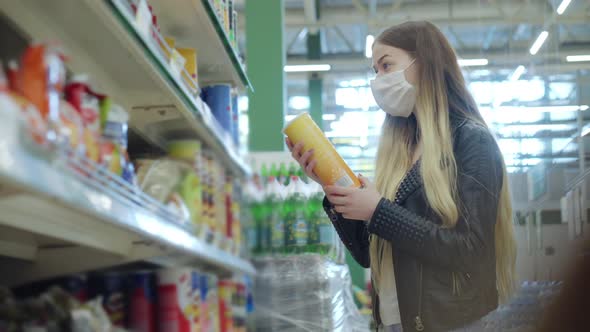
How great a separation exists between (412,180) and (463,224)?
19cm

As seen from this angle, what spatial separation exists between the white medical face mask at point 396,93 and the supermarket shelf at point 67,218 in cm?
66

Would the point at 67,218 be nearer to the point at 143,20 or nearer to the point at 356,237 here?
A: the point at 143,20

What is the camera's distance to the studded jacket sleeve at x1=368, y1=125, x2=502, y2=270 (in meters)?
1.87

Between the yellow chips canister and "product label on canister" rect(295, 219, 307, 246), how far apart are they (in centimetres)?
125

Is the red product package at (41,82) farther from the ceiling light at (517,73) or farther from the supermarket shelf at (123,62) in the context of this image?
the ceiling light at (517,73)

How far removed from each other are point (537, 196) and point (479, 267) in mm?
4422

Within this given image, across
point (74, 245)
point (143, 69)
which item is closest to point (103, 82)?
point (143, 69)

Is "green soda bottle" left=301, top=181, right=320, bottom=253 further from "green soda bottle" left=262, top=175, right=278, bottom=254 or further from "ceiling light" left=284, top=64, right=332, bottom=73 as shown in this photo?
"ceiling light" left=284, top=64, right=332, bottom=73

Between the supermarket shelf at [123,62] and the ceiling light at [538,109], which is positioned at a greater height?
the ceiling light at [538,109]

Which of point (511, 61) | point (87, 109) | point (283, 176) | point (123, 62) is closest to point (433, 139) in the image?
point (123, 62)

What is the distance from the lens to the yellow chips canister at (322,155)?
2.06 meters

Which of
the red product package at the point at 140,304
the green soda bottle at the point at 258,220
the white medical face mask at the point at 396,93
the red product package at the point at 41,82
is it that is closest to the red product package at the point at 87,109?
the red product package at the point at 41,82

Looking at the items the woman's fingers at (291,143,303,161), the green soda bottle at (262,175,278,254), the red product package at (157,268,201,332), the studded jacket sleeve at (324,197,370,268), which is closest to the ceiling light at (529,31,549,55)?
the green soda bottle at (262,175,278,254)

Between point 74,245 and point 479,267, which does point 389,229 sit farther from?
point 74,245
